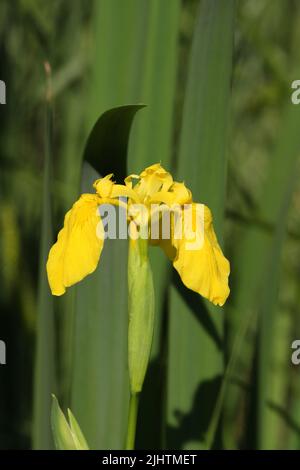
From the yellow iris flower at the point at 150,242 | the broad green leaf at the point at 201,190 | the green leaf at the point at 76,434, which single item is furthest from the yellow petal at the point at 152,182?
the green leaf at the point at 76,434

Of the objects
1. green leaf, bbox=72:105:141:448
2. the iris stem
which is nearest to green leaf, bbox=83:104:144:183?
green leaf, bbox=72:105:141:448

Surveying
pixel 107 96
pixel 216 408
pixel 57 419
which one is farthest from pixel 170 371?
pixel 107 96

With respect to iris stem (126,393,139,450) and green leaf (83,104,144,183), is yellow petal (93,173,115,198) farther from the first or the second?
iris stem (126,393,139,450)

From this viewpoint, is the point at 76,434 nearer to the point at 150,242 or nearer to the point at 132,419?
the point at 132,419

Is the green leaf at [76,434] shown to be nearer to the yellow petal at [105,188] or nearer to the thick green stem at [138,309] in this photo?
the thick green stem at [138,309]

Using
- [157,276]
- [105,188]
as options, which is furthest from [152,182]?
[157,276]

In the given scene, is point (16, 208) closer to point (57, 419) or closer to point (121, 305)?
point (121, 305)
